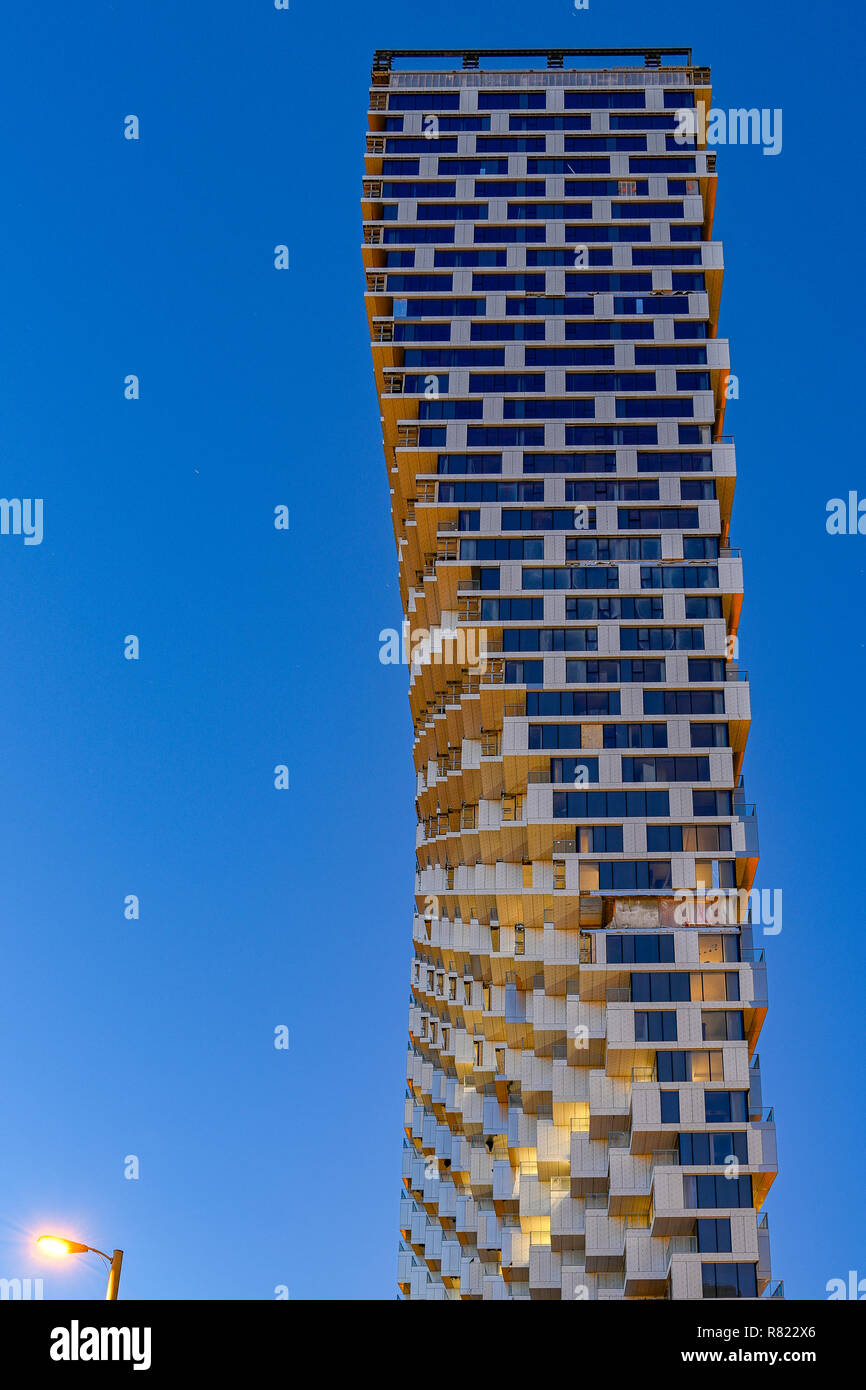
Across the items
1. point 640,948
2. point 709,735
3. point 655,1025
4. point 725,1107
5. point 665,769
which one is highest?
point 709,735

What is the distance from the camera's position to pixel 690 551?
121 metres

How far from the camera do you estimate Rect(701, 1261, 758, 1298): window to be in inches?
Answer: 3622

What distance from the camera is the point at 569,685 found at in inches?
4552

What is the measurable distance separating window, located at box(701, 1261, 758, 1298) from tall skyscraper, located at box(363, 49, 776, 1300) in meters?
0.20

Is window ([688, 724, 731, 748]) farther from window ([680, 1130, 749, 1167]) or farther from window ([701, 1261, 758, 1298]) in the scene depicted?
window ([701, 1261, 758, 1298])

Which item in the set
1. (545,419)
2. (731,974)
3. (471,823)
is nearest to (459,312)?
(545,419)

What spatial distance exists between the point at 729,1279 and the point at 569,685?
142 ft

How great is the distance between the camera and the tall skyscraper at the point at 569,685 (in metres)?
101

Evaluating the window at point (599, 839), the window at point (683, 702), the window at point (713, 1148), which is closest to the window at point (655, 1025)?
the window at point (713, 1148)

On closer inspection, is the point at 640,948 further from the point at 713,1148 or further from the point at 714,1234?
the point at 714,1234

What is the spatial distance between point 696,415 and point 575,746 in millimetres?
30841

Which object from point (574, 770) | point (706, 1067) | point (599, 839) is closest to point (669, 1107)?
point (706, 1067)
